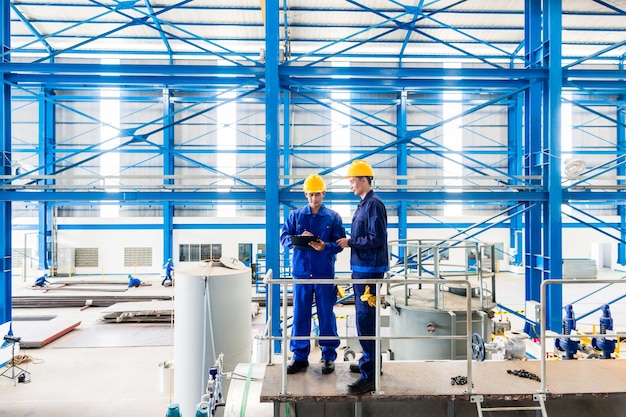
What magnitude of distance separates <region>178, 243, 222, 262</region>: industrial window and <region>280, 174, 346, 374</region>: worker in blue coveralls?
1652cm

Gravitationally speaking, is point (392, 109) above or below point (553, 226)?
above

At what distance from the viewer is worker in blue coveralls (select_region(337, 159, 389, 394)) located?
12.1 feet

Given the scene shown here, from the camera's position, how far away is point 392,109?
2002 centimetres

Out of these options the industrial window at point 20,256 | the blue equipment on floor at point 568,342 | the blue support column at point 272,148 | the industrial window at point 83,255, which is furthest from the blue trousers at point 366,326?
the industrial window at point 20,256

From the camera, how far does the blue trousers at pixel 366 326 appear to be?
12.0 ft

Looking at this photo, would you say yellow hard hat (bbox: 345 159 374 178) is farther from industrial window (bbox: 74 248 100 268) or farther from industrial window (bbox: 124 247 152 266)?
industrial window (bbox: 74 248 100 268)

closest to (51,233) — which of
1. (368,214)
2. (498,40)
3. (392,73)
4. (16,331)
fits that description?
(16,331)

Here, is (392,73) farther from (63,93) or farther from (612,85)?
(63,93)

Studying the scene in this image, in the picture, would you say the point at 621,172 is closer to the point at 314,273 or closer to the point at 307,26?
the point at 307,26

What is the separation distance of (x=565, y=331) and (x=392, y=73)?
6.80m

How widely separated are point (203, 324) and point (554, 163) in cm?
831

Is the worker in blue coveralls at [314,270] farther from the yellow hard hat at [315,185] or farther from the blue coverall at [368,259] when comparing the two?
the blue coverall at [368,259]

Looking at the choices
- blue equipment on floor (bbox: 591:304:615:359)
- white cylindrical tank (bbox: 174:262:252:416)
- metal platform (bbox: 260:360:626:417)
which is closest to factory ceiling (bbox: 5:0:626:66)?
blue equipment on floor (bbox: 591:304:615:359)

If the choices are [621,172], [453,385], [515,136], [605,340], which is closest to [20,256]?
[453,385]
